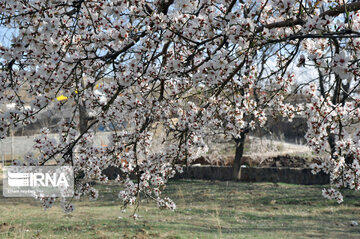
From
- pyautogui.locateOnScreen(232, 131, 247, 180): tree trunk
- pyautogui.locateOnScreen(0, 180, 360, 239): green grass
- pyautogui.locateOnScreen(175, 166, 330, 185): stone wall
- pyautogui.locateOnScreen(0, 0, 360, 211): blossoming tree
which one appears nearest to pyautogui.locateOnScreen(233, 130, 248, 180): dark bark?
pyautogui.locateOnScreen(232, 131, 247, 180): tree trunk

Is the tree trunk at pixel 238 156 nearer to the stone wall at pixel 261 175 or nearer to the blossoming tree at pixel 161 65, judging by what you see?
the stone wall at pixel 261 175

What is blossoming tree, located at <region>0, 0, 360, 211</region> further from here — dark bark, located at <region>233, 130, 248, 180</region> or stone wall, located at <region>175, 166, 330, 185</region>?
stone wall, located at <region>175, 166, 330, 185</region>

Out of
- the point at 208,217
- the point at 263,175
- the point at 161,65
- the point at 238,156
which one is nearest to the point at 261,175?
the point at 263,175

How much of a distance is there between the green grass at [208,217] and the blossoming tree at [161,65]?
1535mm

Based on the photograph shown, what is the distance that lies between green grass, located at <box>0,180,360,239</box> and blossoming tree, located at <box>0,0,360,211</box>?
5.04 ft

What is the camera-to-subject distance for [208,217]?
780cm

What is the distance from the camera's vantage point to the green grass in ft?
19.9

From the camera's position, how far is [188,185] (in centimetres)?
1302

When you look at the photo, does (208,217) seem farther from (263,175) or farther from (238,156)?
(263,175)

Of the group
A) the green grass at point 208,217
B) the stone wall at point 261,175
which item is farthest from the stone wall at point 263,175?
the green grass at point 208,217

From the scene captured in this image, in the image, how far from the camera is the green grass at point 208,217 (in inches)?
239

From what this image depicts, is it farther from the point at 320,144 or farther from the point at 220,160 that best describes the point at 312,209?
the point at 220,160

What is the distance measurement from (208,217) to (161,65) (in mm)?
4692

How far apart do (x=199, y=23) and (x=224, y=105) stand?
4.82 ft
